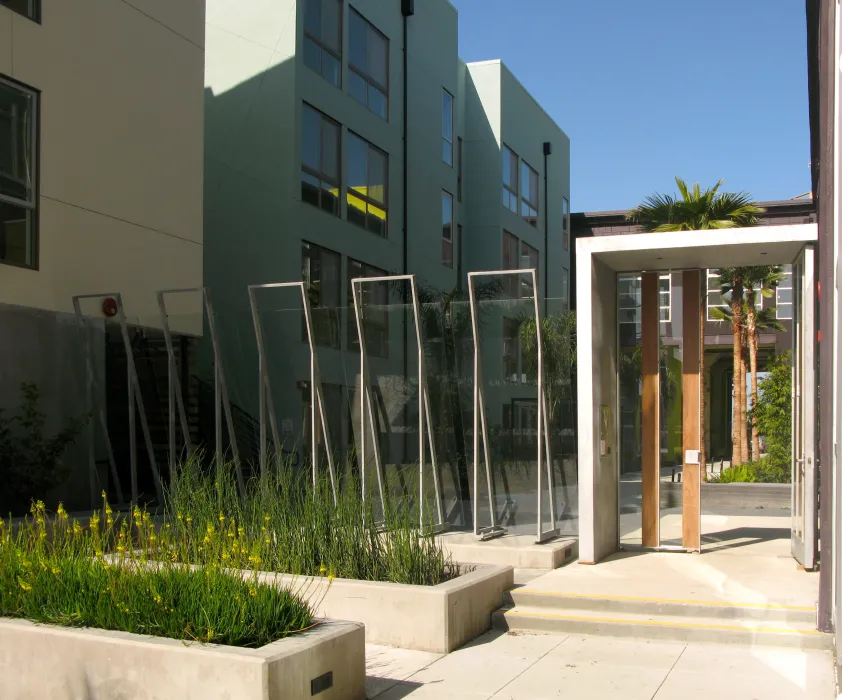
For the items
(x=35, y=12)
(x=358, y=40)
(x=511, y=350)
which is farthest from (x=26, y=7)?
(x=358, y=40)

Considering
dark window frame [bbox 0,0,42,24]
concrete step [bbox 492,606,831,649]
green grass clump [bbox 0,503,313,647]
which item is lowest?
concrete step [bbox 492,606,831,649]

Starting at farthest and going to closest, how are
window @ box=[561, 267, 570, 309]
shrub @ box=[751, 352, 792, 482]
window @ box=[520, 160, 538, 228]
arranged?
window @ box=[561, 267, 570, 309] → window @ box=[520, 160, 538, 228] → shrub @ box=[751, 352, 792, 482]

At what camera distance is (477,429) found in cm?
1143

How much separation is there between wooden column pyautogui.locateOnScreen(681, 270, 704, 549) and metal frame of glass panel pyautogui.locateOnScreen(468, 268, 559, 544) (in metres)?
1.53

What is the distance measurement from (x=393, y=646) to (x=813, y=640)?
3.32 m

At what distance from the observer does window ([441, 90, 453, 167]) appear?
88.5 ft

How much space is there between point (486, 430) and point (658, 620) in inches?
143

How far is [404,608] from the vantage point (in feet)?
25.5

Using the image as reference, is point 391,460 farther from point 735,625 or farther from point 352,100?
point 352,100

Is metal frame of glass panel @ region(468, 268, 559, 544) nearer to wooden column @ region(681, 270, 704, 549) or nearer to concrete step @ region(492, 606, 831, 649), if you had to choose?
wooden column @ region(681, 270, 704, 549)

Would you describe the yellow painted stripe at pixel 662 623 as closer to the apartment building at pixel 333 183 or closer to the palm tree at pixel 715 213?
the apartment building at pixel 333 183

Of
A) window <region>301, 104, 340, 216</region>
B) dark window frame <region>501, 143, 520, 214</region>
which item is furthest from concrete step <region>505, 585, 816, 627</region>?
dark window frame <region>501, 143, 520, 214</region>

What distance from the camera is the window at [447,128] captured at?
26964 millimetres

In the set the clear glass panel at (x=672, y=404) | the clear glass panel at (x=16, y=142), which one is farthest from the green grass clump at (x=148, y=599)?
the clear glass panel at (x=16, y=142)
